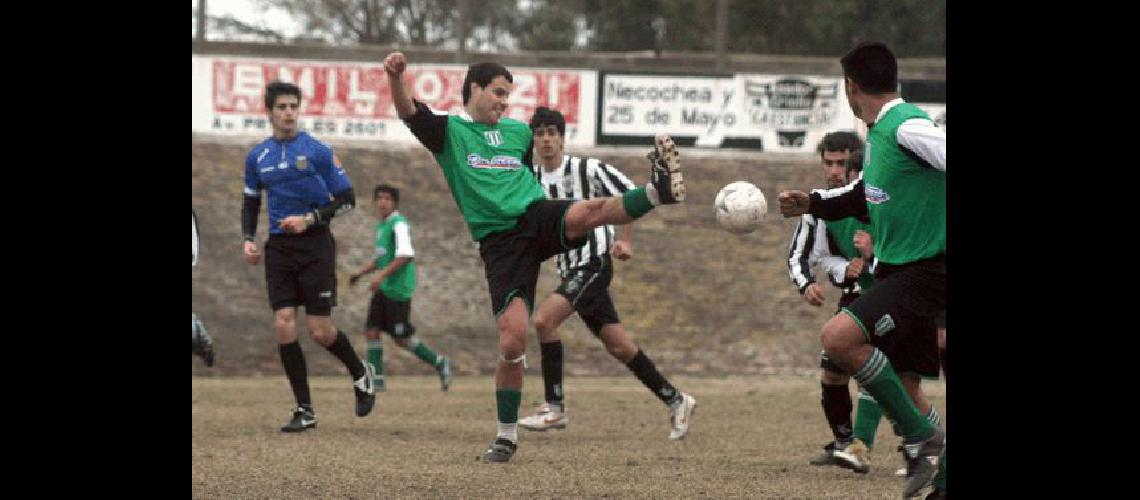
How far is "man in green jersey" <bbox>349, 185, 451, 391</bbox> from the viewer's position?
1625cm

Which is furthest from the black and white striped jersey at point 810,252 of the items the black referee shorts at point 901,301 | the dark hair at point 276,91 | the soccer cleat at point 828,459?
the dark hair at point 276,91

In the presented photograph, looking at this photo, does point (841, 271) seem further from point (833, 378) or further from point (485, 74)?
point (485, 74)

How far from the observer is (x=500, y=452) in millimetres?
8711

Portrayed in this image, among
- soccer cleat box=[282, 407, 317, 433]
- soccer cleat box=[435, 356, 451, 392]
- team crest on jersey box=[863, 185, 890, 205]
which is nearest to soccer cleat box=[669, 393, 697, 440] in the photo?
soccer cleat box=[282, 407, 317, 433]

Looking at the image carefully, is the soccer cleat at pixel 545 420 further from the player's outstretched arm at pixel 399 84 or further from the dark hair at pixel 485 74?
the player's outstretched arm at pixel 399 84

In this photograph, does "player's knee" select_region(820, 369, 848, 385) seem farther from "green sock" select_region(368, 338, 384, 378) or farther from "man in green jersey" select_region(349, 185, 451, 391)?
"green sock" select_region(368, 338, 384, 378)

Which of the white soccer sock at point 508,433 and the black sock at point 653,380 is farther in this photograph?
the black sock at point 653,380

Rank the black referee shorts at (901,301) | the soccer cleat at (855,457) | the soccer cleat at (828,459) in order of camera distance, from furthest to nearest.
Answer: the soccer cleat at (828,459)
the soccer cleat at (855,457)
the black referee shorts at (901,301)

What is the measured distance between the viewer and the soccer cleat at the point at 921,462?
6.55m

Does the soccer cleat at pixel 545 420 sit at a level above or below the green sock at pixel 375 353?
above

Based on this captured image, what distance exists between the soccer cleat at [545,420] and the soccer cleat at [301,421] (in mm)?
1329

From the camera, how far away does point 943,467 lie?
6.58 meters
